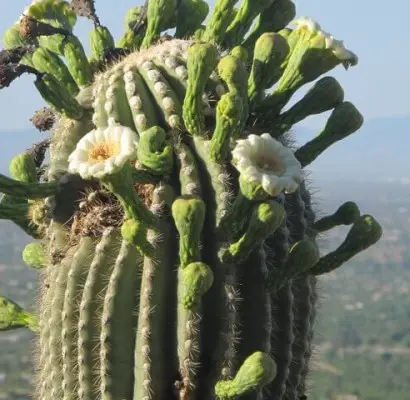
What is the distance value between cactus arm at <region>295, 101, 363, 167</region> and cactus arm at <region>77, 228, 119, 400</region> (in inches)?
35.4

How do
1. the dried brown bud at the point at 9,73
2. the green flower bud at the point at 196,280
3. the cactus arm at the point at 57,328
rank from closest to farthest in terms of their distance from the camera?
the green flower bud at the point at 196,280 < the cactus arm at the point at 57,328 < the dried brown bud at the point at 9,73

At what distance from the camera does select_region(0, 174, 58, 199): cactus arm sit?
11.1 ft

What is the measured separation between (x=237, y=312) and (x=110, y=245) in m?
0.50

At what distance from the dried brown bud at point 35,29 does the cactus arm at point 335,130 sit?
1.14 metres

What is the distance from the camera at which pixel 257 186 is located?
309cm

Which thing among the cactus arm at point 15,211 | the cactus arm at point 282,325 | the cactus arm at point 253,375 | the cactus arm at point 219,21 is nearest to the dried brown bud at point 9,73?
the cactus arm at point 15,211

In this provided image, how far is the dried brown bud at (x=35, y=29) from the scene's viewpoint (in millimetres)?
3883

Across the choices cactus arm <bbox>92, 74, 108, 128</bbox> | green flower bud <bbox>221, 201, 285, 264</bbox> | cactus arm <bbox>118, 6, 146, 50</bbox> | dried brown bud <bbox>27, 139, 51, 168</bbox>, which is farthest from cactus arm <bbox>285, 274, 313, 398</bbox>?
cactus arm <bbox>118, 6, 146, 50</bbox>

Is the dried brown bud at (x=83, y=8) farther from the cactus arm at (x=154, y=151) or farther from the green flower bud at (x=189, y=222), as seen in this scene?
the green flower bud at (x=189, y=222)

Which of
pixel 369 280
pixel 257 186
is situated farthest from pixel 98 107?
pixel 369 280

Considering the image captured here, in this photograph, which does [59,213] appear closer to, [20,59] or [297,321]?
[20,59]

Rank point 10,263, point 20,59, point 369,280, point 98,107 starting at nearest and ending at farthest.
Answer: point 98,107
point 20,59
point 10,263
point 369,280

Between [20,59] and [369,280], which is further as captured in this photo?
[369,280]

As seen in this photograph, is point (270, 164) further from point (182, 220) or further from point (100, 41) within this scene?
point (100, 41)
